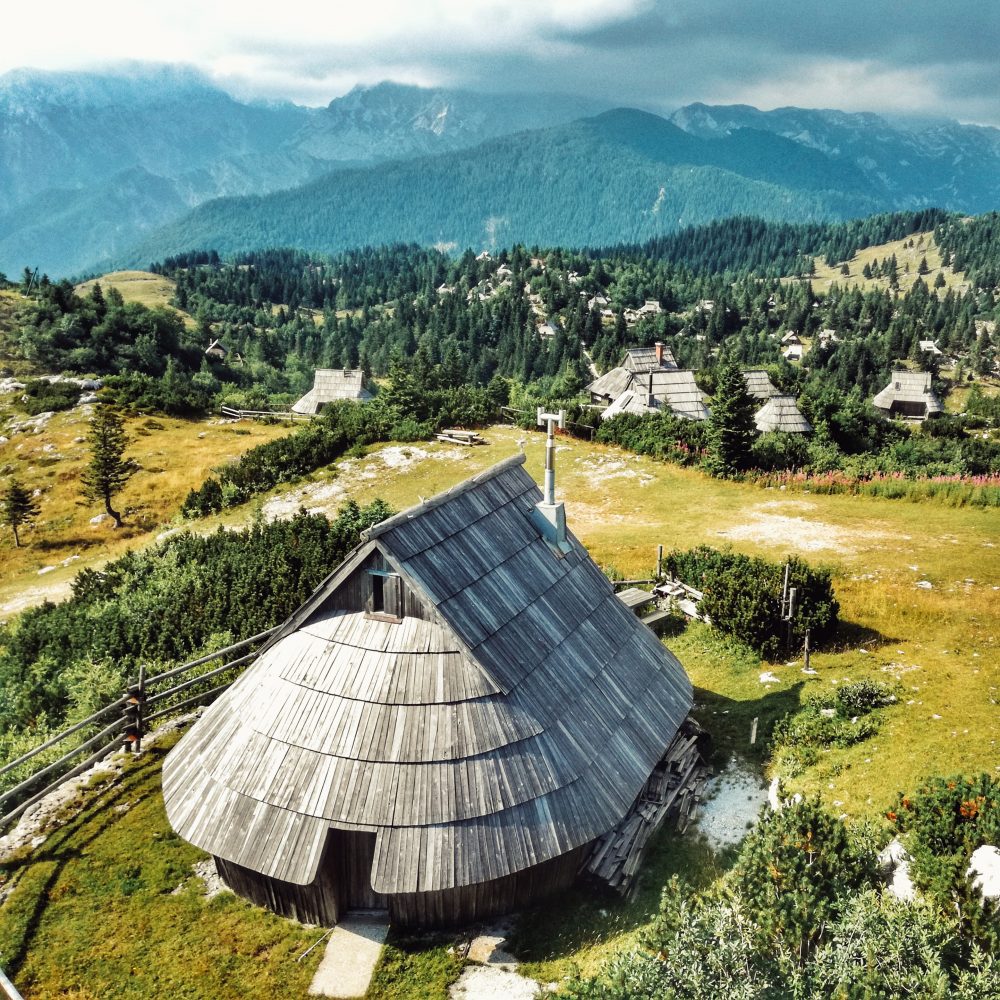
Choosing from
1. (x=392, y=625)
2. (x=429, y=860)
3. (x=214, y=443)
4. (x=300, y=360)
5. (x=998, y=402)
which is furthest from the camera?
(x=300, y=360)

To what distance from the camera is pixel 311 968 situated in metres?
11.0

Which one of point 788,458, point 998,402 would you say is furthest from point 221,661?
point 998,402

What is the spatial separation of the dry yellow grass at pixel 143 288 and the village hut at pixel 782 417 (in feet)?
400

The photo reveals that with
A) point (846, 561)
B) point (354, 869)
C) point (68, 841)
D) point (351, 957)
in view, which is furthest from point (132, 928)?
point (846, 561)

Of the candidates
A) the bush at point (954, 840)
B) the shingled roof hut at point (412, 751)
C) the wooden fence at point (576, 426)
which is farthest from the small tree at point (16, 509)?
the bush at point (954, 840)

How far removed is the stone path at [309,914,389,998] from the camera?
35.0ft

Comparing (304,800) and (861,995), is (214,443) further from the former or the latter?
(861,995)

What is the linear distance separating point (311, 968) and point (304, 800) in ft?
8.16

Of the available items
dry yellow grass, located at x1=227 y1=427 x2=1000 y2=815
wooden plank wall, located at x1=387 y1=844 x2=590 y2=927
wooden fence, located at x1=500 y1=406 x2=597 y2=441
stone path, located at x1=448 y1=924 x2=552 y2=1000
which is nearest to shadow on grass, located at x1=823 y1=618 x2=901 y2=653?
dry yellow grass, located at x1=227 y1=427 x2=1000 y2=815

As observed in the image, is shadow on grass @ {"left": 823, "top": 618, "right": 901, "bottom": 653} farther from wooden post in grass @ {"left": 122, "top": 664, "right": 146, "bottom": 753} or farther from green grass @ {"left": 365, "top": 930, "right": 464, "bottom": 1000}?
wooden post in grass @ {"left": 122, "top": 664, "right": 146, "bottom": 753}

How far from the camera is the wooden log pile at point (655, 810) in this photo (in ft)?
40.2

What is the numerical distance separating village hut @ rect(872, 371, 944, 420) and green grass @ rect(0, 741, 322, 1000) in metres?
94.5

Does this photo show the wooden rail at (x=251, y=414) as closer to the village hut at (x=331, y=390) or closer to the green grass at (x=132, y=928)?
the village hut at (x=331, y=390)

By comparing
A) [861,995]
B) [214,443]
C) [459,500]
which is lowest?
[214,443]
